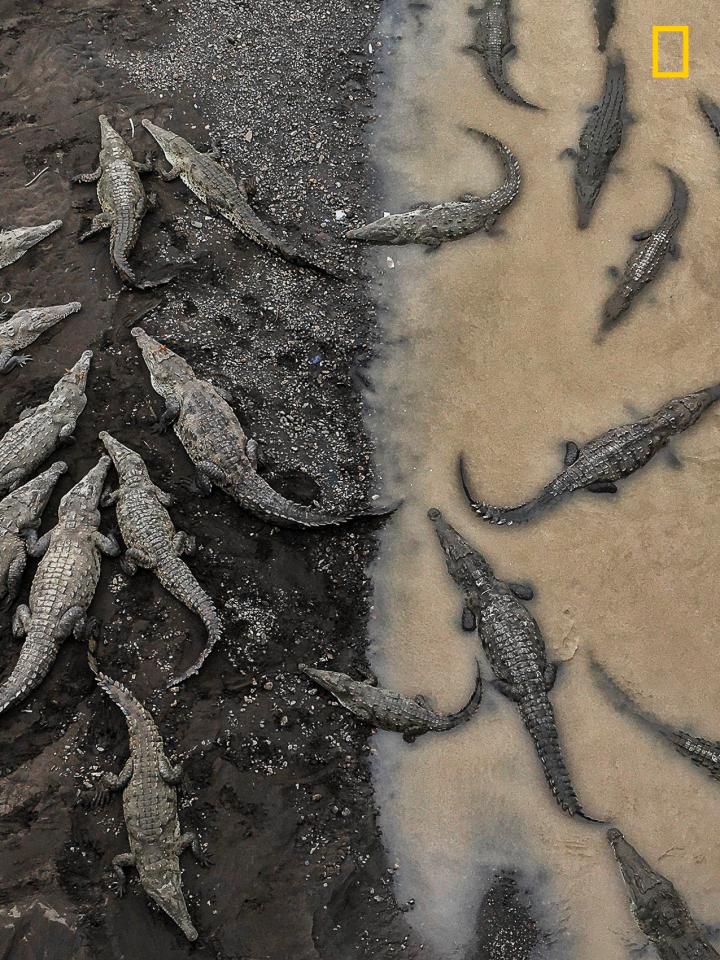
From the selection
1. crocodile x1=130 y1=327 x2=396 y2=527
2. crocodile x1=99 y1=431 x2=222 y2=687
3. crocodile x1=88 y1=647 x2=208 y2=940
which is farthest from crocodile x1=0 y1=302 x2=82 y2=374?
crocodile x1=88 y1=647 x2=208 y2=940

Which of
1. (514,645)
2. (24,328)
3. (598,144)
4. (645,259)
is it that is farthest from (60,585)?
(598,144)

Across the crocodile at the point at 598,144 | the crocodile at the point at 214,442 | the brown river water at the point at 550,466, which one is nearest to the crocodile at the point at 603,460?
the brown river water at the point at 550,466

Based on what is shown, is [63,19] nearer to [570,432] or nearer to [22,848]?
[570,432]

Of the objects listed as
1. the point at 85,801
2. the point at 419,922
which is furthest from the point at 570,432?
the point at 85,801

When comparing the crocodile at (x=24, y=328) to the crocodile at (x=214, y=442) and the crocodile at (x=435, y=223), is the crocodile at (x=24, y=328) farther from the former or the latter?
the crocodile at (x=435, y=223)

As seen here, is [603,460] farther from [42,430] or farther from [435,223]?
[42,430]

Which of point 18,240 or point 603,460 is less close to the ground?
point 18,240

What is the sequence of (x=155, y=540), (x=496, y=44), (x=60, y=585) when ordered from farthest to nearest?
(x=496, y=44)
(x=155, y=540)
(x=60, y=585)

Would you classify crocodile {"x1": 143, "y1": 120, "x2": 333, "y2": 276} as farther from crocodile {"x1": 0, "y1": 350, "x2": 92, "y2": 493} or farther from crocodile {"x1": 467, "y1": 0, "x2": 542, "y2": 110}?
crocodile {"x1": 467, "y1": 0, "x2": 542, "y2": 110}
